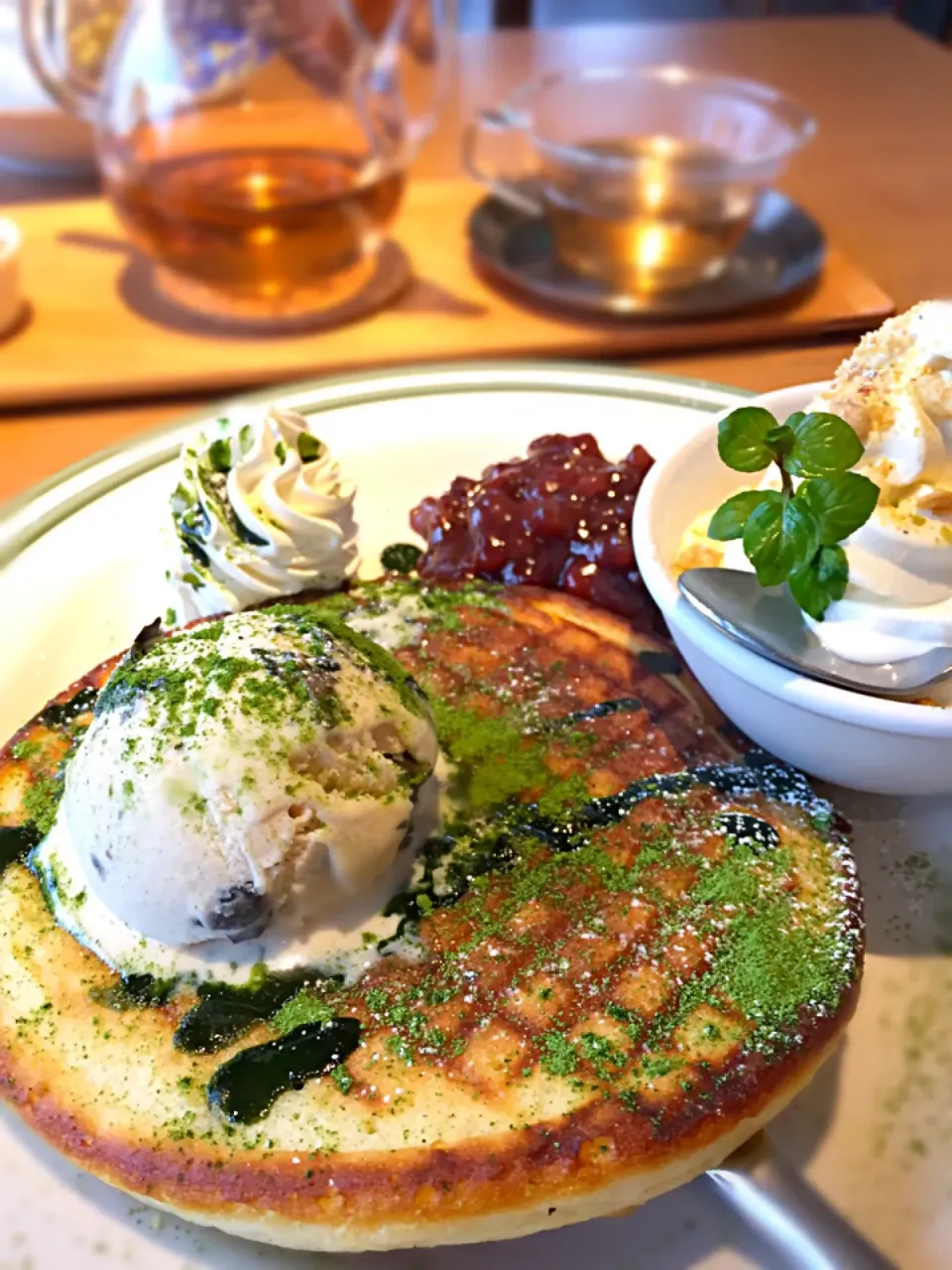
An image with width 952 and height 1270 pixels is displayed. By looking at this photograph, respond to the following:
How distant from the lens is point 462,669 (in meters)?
1.48

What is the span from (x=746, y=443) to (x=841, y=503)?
135 mm

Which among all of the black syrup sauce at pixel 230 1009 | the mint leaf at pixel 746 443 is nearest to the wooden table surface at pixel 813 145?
the mint leaf at pixel 746 443

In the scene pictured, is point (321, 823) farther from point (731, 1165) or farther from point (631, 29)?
point (631, 29)

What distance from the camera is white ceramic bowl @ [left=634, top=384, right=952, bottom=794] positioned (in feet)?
3.96

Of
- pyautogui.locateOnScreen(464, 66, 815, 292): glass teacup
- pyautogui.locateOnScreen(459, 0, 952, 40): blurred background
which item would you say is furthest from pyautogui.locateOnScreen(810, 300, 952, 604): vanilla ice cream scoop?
pyautogui.locateOnScreen(459, 0, 952, 40): blurred background

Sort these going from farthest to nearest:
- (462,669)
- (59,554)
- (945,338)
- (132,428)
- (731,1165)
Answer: (132,428)
(59,554)
(462,669)
(945,338)
(731,1165)

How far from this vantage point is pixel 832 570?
49.9 inches

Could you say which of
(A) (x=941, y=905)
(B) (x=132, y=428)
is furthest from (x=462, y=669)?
(B) (x=132, y=428)

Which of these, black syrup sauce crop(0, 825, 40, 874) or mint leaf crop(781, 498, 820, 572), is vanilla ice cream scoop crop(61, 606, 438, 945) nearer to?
black syrup sauce crop(0, 825, 40, 874)

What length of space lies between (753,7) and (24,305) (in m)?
4.62

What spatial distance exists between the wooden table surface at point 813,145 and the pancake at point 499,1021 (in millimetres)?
1053

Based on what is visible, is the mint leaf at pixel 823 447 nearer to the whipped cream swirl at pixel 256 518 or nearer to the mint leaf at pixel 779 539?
the mint leaf at pixel 779 539

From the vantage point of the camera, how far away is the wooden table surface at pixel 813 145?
2232 mm

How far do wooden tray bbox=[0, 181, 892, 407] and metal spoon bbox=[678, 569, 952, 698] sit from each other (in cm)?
114
